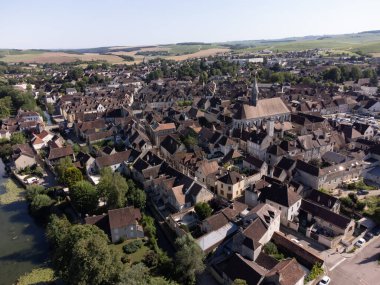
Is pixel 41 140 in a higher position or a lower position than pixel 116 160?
lower

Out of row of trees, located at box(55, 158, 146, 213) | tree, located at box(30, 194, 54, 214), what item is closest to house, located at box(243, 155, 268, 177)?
row of trees, located at box(55, 158, 146, 213)

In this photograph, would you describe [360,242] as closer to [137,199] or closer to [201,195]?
[201,195]

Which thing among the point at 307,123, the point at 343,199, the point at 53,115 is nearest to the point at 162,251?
the point at 343,199

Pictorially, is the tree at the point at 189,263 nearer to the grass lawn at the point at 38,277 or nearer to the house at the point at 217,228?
the house at the point at 217,228

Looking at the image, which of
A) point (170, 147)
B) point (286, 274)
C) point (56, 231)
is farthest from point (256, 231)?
point (170, 147)

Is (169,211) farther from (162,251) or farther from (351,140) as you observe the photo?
(351,140)

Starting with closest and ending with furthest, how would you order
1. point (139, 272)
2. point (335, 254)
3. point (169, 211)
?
1. point (139, 272)
2. point (335, 254)
3. point (169, 211)

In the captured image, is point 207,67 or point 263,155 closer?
point 263,155
